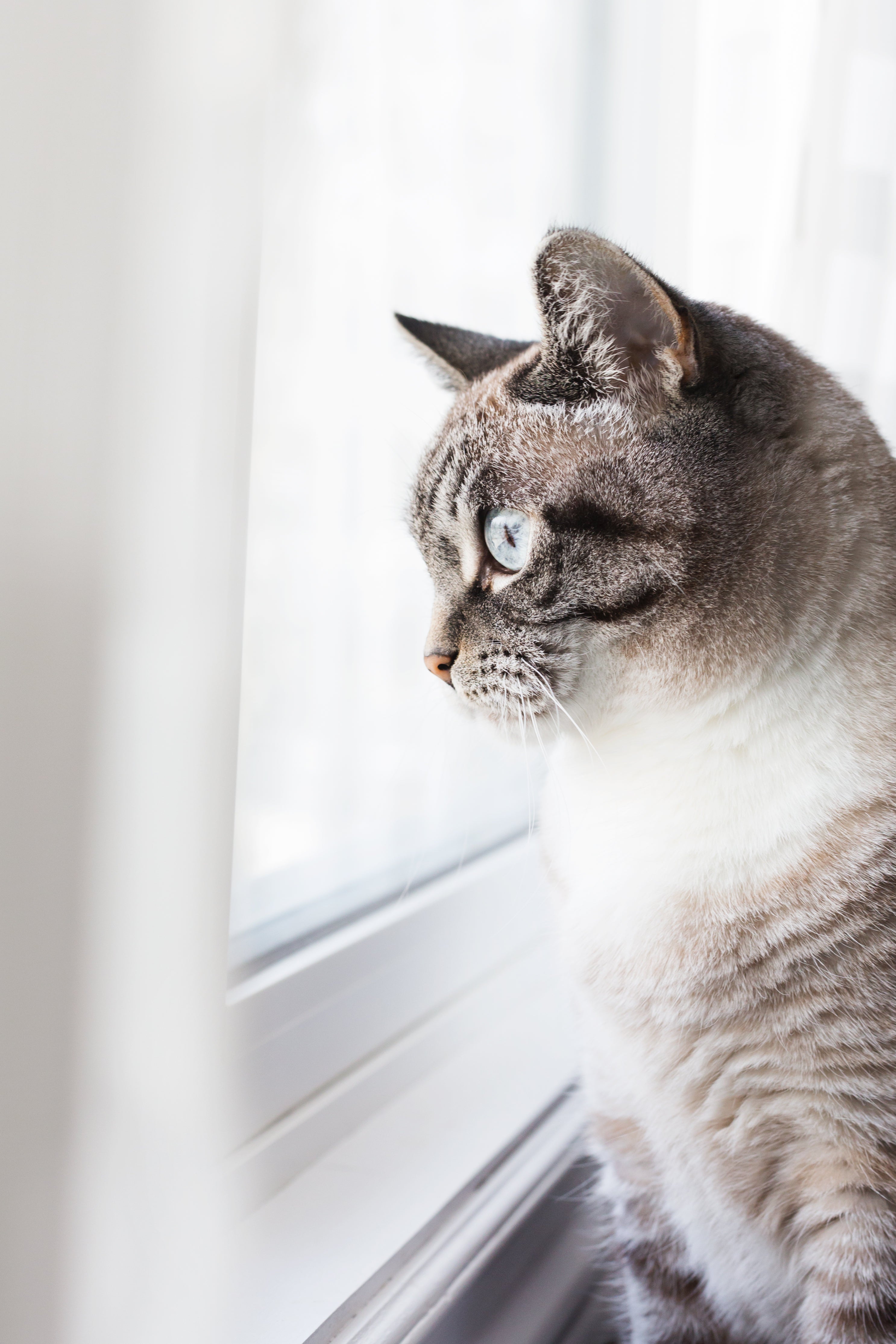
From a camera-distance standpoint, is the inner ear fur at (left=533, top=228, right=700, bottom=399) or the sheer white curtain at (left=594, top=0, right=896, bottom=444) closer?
the inner ear fur at (left=533, top=228, right=700, bottom=399)

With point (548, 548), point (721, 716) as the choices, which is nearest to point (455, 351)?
point (548, 548)

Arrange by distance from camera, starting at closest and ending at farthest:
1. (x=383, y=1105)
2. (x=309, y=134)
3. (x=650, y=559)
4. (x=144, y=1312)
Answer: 1. (x=144, y=1312)
2. (x=650, y=559)
3. (x=309, y=134)
4. (x=383, y=1105)

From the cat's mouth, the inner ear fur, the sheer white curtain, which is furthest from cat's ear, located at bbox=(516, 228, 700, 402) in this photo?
A: the sheer white curtain

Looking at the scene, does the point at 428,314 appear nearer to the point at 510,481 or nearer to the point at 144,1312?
the point at 510,481

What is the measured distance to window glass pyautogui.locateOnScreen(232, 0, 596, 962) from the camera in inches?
34.2

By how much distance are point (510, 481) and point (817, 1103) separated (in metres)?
→ 0.51

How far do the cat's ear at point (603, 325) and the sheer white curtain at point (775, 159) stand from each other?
2.12ft

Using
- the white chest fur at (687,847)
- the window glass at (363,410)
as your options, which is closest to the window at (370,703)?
the window glass at (363,410)

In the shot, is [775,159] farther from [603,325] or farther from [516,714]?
[516,714]

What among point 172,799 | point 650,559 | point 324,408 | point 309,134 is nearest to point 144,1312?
point 172,799

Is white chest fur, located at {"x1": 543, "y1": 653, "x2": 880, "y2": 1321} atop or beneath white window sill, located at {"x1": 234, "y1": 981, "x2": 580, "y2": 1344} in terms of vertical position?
atop

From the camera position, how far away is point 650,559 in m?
0.74

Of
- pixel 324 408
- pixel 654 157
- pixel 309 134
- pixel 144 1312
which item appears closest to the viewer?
pixel 144 1312

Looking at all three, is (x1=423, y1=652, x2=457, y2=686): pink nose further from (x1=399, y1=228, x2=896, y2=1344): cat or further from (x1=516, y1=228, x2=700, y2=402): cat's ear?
(x1=516, y1=228, x2=700, y2=402): cat's ear
